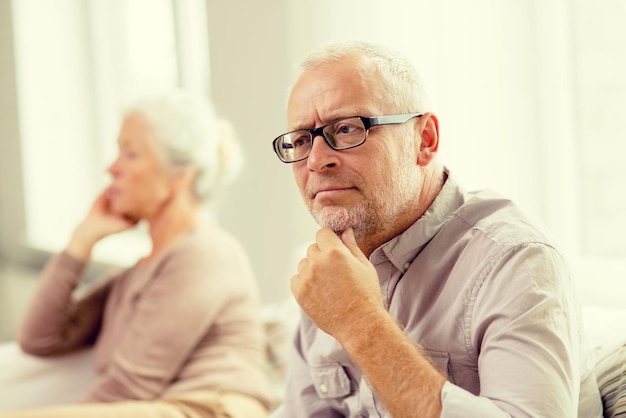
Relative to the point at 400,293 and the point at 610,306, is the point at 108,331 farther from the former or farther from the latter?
the point at 610,306

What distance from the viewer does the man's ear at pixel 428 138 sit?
4.25 ft

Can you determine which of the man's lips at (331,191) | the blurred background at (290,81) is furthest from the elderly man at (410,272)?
the blurred background at (290,81)

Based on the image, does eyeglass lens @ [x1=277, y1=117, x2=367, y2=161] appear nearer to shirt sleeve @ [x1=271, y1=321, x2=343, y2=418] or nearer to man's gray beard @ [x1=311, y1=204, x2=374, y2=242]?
man's gray beard @ [x1=311, y1=204, x2=374, y2=242]

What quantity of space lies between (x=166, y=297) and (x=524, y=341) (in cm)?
128

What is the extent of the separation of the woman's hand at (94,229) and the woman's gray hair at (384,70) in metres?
1.31

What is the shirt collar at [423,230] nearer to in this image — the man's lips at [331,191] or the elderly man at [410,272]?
the elderly man at [410,272]

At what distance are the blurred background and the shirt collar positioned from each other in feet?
2.17

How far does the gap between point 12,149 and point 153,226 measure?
3.25 metres

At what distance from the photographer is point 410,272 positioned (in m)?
1.29

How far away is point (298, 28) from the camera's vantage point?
2.80 metres

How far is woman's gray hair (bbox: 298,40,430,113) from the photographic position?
4.12ft

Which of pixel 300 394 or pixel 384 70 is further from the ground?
pixel 384 70

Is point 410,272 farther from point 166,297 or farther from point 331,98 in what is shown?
point 166,297

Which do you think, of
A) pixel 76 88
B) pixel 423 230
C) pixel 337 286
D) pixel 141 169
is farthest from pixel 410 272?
pixel 76 88
